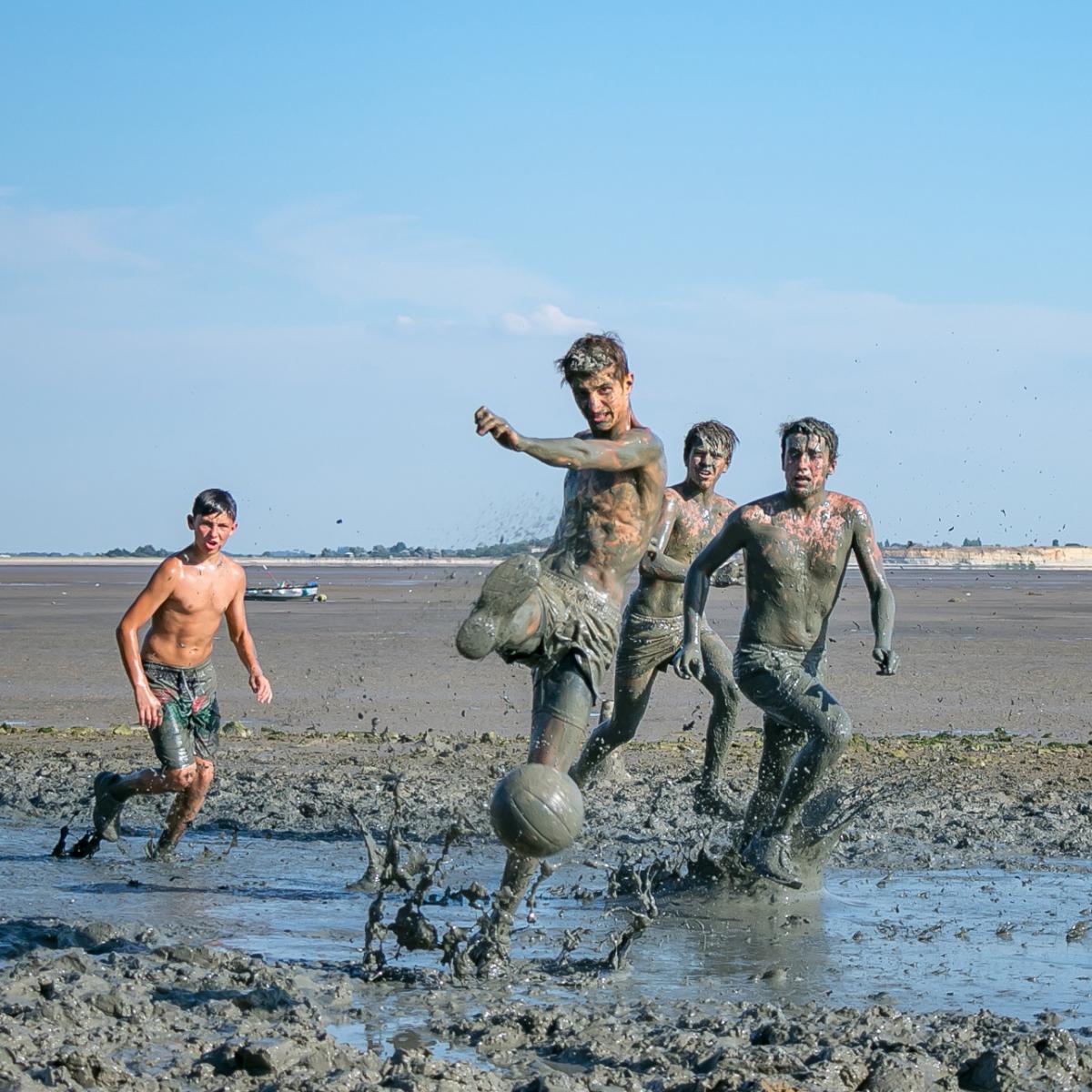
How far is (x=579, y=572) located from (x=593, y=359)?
0.77m

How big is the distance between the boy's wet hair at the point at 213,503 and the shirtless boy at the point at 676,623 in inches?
85.0

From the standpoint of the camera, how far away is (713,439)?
9.90 meters

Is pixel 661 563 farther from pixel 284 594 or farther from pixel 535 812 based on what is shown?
pixel 284 594

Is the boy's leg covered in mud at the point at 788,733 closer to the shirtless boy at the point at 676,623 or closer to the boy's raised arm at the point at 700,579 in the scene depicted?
the boy's raised arm at the point at 700,579

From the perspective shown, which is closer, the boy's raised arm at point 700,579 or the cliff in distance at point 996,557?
the boy's raised arm at point 700,579

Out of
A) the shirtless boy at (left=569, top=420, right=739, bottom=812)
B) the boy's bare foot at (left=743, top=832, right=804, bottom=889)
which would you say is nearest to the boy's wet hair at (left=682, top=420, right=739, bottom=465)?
the shirtless boy at (left=569, top=420, right=739, bottom=812)

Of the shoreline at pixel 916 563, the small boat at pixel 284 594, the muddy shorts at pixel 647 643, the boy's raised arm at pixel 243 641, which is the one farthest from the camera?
the shoreline at pixel 916 563

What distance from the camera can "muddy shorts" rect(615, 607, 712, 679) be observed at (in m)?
9.30

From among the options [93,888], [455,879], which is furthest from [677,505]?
[93,888]

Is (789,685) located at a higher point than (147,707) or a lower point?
higher

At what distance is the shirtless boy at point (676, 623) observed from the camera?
900 cm

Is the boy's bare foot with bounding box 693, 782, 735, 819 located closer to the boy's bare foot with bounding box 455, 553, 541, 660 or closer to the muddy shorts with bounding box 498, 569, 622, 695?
the muddy shorts with bounding box 498, 569, 622, 695

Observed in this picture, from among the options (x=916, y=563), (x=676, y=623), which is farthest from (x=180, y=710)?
(x=916, y=563)

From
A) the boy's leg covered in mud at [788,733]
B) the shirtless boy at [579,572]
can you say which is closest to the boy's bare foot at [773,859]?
the boy's leg covered in mud at [788,733]
